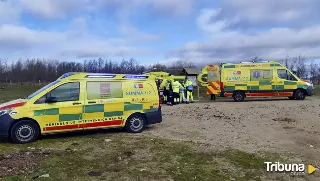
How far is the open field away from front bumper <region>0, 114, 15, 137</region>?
0.98ft

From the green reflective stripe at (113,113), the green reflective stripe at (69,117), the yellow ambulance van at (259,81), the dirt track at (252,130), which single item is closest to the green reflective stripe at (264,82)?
the yellow ambulance van at (259,81)

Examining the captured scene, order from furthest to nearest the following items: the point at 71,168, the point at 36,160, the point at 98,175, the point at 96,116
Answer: the point at 96,116
the point at 36,160
the point at 71,168
the point at 98,175

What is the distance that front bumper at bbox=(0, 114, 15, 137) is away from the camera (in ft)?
28.2

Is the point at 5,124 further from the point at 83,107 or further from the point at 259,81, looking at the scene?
the point at 259,81

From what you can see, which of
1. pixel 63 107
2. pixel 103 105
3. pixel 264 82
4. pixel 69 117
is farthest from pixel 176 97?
pixel 63 107

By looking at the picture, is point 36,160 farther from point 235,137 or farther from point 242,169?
point 235,137

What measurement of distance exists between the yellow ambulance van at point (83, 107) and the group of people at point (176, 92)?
30.4 feet

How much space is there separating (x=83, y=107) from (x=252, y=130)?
17.2ft

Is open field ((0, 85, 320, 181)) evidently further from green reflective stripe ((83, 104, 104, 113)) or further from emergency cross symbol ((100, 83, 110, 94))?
emergency cross symbol ((100, 83, 110, 94))

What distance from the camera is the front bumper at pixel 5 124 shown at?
8.61 metres

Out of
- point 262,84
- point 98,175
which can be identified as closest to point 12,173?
point 98,175

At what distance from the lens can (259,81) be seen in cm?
2106

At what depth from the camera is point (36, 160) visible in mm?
7035

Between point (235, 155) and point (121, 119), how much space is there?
3938mm
